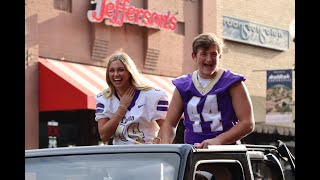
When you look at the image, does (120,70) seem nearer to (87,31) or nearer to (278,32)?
(87,31)

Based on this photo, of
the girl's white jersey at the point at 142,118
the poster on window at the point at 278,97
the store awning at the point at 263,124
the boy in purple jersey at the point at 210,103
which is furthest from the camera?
the store awning at the point at 263,124

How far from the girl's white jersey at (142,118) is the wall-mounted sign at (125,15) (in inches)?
478

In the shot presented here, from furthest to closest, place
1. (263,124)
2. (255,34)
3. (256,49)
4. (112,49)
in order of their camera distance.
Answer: (256,49)
(255,34)
(263,124)
(112,49)

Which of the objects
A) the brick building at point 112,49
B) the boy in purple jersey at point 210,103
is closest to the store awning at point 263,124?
the brick building at point 112,49

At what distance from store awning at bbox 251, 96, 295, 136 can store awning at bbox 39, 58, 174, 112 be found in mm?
6459

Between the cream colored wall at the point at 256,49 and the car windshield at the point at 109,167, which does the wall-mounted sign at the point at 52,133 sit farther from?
the car windshield at the point at 109,167

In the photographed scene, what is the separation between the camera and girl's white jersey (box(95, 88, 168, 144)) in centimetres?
500

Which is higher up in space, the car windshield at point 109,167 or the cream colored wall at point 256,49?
the cream colored wall at point 256,49

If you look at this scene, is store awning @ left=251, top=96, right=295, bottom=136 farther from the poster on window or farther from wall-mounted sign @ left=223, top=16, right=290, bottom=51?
wall-mounted sign @ left=223, top=16, right=290, bottom=51

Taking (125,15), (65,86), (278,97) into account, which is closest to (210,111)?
(65,86)

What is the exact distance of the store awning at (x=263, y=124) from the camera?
70.9 ft

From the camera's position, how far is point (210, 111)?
4.66m

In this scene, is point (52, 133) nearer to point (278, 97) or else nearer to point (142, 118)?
point (278, 97)

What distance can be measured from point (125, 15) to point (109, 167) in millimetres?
14330
